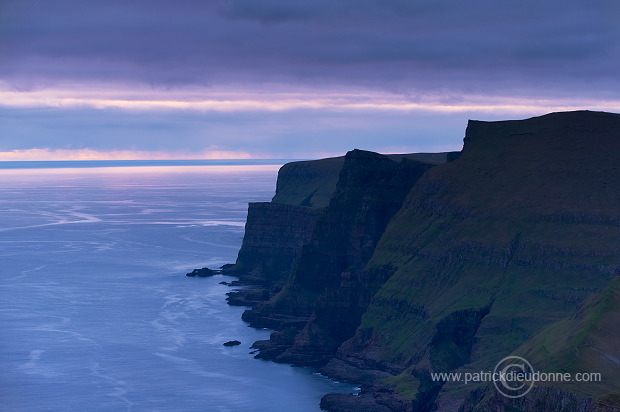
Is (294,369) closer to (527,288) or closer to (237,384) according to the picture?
(237,384)

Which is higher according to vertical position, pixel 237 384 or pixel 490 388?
pixel 490 388

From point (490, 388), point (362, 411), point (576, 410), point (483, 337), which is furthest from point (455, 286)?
point (576, 410)

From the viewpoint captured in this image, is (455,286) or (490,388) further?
(455,286)

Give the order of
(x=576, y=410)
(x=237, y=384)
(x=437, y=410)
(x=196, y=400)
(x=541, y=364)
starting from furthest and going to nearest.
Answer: (x=237, y=384) → (x=196, y=400) → (x=437, y=410) → (x=541, y=364) → (x=576, y=410)

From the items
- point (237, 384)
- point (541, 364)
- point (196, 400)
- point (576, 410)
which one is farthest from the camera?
point (237, 384)

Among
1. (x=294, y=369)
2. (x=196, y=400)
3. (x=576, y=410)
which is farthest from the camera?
(x=294, y=369)

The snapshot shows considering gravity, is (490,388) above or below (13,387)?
above

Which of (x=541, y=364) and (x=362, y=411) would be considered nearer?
(x=541, y=364)

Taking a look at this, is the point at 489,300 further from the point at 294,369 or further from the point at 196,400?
the point at 196,400

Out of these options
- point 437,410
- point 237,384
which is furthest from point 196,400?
point 437,410
